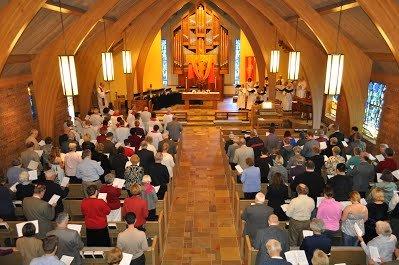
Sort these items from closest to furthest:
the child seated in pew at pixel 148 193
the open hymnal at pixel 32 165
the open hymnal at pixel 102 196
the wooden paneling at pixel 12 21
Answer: the wooden paneling at pixel 12 21
the open hymnal at pixel 102 196
the child seated in pew at pixel 148 193
the open hymnal at pixel 32 165

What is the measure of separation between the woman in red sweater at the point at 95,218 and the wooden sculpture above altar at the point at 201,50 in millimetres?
18713

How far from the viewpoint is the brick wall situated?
456 inches

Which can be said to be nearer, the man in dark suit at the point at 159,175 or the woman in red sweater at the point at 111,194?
the woman in red sweater at the point at 111,194

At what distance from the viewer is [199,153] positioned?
1500 cm

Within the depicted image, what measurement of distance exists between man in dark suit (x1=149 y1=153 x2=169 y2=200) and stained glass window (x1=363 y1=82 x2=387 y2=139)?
27.6ft

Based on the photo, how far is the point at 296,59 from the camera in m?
12.7

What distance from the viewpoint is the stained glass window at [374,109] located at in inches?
536

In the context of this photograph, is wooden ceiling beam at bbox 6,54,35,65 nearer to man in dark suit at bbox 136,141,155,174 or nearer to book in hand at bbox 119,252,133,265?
man in dark suit at bbox 136,141,155,174

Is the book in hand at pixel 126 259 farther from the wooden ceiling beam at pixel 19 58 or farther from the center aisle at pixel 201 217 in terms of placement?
the wooden ceiling beam at pixel 19 58

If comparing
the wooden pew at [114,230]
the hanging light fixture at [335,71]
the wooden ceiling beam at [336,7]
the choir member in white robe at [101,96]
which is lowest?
the wooden pew at [114,230]

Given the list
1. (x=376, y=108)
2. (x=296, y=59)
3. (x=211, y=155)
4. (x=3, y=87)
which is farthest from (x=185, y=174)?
(x=376, y=108)

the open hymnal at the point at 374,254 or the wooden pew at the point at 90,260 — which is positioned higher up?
the open hymnal at the point at 374,254

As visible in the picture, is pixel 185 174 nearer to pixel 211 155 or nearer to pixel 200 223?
pixel 211 155

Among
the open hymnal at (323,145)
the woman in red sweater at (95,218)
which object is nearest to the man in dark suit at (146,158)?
the woman in red sweater at (95,218)
